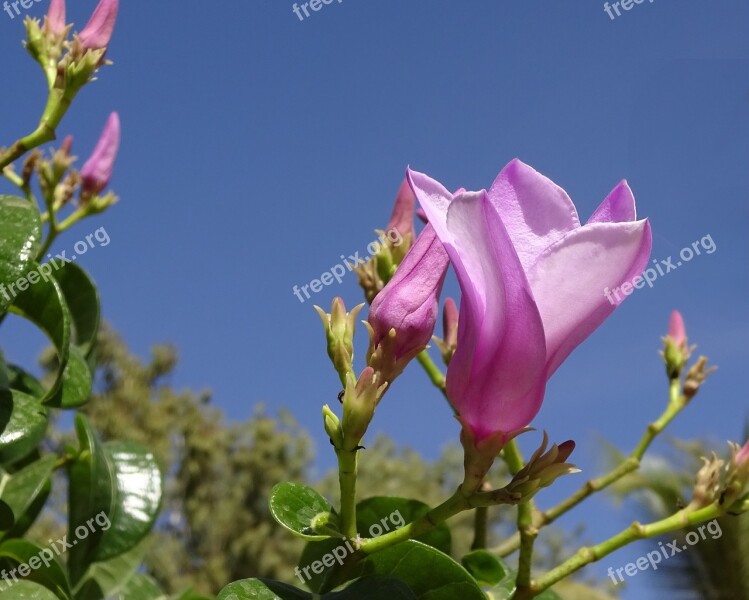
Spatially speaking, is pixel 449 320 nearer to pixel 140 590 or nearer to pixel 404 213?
pixel 404 213

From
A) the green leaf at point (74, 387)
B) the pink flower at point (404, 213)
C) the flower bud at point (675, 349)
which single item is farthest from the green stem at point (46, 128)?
the flower bud at point (675, 349)

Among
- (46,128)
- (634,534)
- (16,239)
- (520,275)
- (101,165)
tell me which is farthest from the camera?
(101,165)

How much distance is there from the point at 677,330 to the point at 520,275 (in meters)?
1.11

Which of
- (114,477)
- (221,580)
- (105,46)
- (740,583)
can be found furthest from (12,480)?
(221,580)

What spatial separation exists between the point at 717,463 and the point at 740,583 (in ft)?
29.4

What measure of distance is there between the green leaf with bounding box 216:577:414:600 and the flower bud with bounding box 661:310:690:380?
105 cm

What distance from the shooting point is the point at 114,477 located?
1.34 m

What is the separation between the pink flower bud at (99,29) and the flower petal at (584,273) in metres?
0.98

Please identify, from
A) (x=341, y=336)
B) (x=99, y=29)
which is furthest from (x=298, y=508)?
(x=99, y=29)

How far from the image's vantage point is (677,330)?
171 centimetres

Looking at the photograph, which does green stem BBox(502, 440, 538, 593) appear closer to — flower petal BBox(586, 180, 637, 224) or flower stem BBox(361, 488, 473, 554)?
flower stem BBox(361, 488, 473, 554)

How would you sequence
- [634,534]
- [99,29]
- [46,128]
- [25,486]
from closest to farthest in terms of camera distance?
[634,534] → [25,486] → [46,128] → [99,29]

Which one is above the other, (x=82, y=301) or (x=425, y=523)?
(x=82, y=301)

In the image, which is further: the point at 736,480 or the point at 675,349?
the point at 675,349
